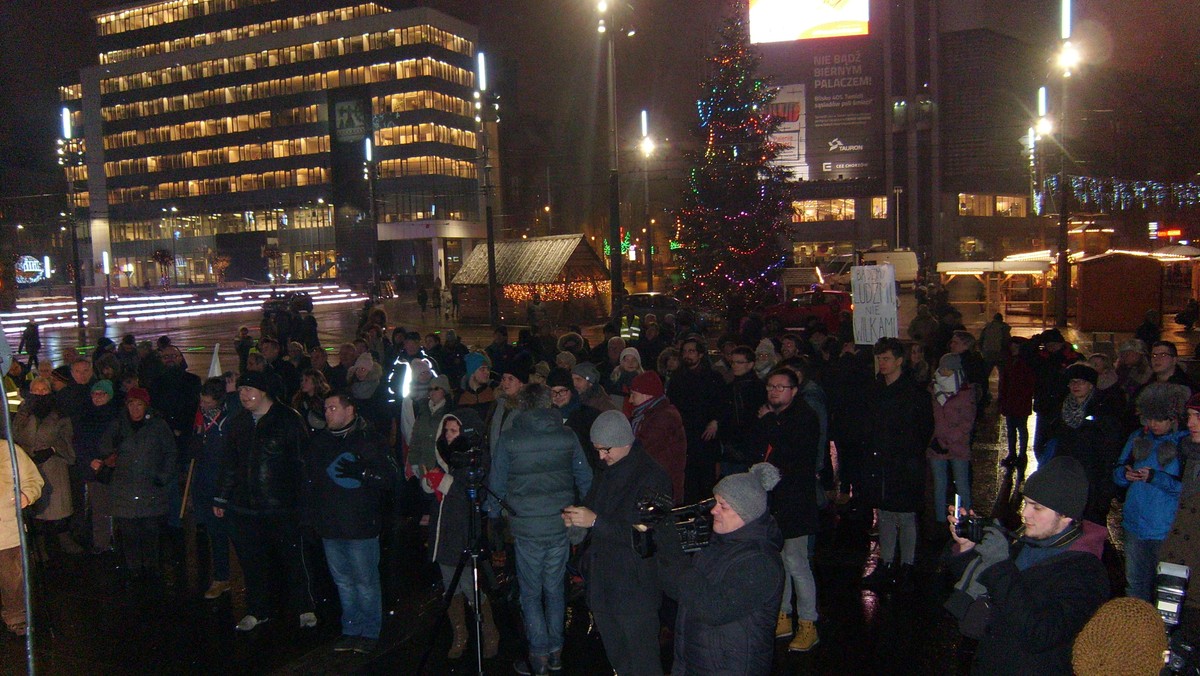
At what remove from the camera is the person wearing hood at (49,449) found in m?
7.63

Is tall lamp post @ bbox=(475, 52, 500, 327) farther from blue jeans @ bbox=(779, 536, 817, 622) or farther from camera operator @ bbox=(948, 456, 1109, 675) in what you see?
camera operator @ bbox=(948, 456, 1109, 675)

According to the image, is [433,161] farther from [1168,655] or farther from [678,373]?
[1168,655]

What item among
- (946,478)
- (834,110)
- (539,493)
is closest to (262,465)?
(539,493)

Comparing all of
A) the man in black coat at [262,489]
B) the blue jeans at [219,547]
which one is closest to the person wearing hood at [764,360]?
the man in black coat at [262,489]

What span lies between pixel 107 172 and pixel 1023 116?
94.8 m

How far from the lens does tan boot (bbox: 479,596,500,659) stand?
18.8 feet

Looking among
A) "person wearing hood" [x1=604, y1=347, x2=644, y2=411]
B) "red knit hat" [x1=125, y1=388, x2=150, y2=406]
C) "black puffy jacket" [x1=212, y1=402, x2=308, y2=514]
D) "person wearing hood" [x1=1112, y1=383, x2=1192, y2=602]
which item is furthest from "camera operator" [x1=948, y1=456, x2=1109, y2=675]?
"red knit hat" [x1=125, y1=388, x2=150, y2=406]

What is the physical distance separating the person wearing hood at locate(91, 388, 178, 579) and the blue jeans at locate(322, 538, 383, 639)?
2.38 metres

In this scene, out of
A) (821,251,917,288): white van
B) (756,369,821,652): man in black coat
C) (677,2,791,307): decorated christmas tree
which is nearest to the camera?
(756,369,821,652): man in black coat

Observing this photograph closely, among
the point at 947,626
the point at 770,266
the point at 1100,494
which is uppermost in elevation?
the point at 770,266

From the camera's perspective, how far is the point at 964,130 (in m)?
67.4

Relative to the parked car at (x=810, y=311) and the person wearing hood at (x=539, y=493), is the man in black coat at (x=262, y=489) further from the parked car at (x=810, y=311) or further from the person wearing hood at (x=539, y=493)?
the parked car at (x=810, y=311)

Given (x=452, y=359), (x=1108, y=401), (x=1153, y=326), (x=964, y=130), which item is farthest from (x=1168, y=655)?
(x=964, y=130)

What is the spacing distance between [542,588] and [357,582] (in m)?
1.39
